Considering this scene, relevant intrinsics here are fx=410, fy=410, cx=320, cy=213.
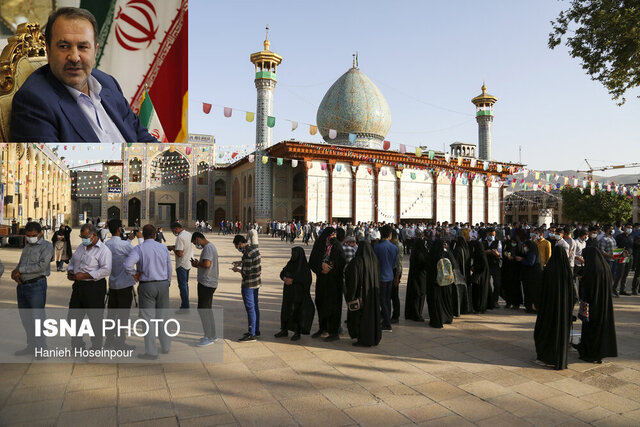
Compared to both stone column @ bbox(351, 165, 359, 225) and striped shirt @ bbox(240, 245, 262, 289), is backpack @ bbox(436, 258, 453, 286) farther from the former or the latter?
stone column @ bbox(351, 165, 359, 225)

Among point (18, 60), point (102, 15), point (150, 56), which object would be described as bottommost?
point (18, 60)

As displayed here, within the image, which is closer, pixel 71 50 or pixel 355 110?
pixel 71 50

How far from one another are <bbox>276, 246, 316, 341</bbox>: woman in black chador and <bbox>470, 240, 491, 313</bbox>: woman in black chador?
3168 millimetres

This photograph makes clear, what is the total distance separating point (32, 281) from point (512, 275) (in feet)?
23.5

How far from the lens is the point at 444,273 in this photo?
19.3 feet

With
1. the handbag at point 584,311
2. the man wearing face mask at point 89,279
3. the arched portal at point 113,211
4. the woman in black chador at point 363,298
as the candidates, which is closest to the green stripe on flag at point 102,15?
the man wearing face mask at point 89,279

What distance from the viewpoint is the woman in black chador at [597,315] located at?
14.6 feet

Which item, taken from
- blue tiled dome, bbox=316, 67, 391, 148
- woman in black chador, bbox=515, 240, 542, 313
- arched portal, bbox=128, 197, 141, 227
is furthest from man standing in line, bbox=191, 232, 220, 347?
arched portal, bbox=128, 197, 141, 227

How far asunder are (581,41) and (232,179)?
3099cm

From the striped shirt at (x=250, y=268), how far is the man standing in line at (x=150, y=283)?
0.90 meters

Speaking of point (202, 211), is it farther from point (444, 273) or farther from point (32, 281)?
point (444, 273)

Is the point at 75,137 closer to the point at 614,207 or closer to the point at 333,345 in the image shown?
the point at 333,345

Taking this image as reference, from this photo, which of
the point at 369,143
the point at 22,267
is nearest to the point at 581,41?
the point at 22,267

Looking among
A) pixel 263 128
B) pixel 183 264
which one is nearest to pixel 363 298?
pixel 183 264
